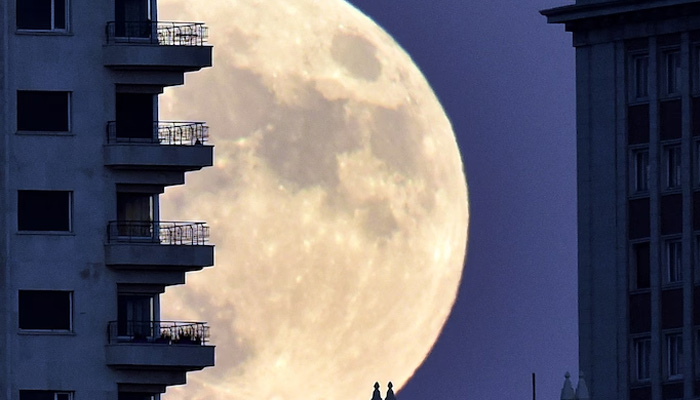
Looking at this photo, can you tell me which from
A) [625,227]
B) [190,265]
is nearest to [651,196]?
[625,227]

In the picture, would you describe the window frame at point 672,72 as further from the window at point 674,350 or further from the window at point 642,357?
the window at point 642,357

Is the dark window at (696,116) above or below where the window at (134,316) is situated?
above

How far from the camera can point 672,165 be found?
491ft

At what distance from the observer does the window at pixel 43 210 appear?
107m

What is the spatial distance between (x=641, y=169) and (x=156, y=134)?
45844 mm

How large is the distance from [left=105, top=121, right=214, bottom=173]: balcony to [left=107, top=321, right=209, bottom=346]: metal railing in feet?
17.0

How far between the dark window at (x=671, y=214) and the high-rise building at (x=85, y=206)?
44034 millimetres

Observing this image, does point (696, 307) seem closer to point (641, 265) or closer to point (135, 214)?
point (641, 265)

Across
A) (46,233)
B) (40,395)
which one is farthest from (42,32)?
(40,395)

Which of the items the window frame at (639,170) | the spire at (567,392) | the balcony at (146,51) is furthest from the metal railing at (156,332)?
the window frame at (639,170)

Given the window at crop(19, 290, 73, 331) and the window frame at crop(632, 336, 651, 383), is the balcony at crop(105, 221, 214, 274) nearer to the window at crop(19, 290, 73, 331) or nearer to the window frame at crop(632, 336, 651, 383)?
the window at crop(19, 290, 73, 331)

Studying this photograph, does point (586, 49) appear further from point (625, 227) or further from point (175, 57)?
point (175, 57)

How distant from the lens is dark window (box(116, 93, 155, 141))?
109m

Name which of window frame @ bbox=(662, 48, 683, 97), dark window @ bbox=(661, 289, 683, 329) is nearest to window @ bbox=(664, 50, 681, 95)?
window frame @ bbox=(662, 48, 683, 97)
